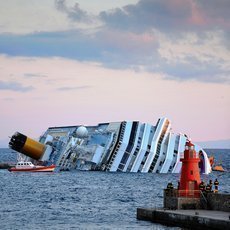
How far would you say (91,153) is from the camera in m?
101

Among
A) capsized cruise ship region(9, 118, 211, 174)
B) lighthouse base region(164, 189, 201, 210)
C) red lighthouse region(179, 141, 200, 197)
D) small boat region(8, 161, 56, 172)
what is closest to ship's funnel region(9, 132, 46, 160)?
capsized cruise ship region(9, 118, 211, 174)

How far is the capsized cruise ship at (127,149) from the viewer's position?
9844 cm

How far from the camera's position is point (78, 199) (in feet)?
205

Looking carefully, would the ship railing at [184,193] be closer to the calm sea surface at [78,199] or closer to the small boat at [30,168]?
the calm sea surface at [78,199]

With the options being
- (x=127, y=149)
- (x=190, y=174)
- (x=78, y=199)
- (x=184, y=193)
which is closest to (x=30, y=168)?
(x=127, y=149)

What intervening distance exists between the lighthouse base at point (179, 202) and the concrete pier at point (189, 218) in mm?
709

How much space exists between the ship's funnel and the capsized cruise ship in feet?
0.56

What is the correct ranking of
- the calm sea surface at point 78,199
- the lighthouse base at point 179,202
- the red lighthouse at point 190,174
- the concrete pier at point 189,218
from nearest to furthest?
the concrete pier at point 189,218
the lighthouse base at point 179,202
the red lighthouse at point 190,174
the calm sea surface at point 78,199

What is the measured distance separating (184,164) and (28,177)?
56.5 meters

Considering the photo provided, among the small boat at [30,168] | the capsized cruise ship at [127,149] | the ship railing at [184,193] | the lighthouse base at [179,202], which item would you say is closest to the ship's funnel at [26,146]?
Answer: the capsized cruise ship at [127,149]

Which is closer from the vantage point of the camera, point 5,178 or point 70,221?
point 70,221

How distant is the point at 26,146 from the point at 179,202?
72.1 metres

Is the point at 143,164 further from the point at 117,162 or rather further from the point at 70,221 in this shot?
the point at 70,221

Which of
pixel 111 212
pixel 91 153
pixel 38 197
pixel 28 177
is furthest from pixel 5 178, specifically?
pixel 111 212
